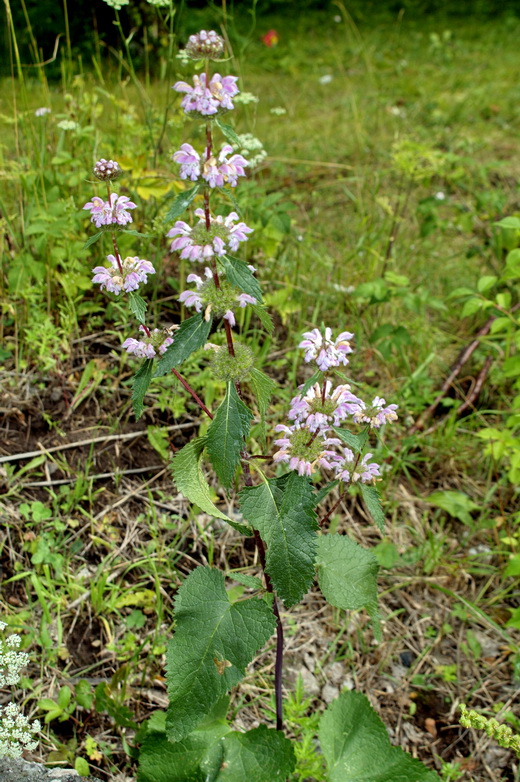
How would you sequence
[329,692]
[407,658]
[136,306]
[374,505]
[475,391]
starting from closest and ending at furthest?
[136,306] < [374,505] < [329,692] < [407,658] < [475,391]

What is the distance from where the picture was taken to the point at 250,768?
1.51 meters

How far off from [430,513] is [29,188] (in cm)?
203

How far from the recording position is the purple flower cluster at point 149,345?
1.43 meters

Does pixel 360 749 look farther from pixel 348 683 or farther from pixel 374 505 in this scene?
pixel 374 505

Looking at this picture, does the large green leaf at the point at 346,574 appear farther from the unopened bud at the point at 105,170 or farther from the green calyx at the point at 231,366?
the unopened bud at the point at 105,170

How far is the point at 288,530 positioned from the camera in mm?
1380

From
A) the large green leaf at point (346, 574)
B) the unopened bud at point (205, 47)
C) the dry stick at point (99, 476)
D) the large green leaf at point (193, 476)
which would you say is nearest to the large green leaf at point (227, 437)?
the large green leaf at point (193, 476)

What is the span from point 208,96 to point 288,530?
2.91ft

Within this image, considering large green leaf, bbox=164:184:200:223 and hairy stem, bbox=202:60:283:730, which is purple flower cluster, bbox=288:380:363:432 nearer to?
hairy stem, bbox=202:60:283:730

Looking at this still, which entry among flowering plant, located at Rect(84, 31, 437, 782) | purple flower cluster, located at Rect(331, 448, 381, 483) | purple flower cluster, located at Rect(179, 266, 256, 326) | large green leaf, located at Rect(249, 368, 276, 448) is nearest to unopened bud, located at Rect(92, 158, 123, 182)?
flowering plant, located at Rect(84, 31, 437, 782)

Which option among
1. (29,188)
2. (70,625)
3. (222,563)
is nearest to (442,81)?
(29,188)

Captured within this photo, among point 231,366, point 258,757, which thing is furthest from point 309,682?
→ point 231,366

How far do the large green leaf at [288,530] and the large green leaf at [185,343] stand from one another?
A: 0.35 metres

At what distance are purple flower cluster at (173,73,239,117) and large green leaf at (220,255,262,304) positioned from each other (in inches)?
11.1
